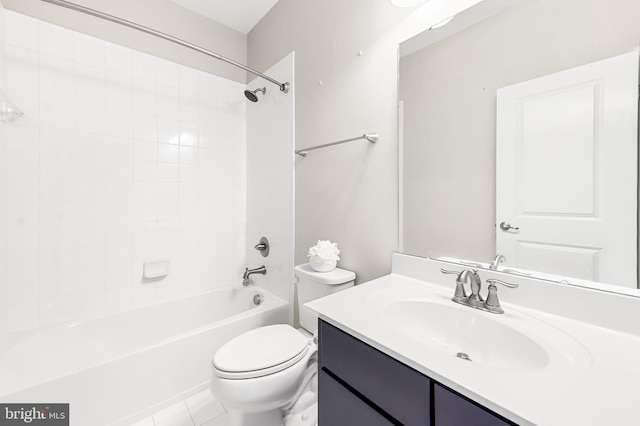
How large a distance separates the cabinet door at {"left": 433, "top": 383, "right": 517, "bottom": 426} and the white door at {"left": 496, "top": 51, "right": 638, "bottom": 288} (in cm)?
58

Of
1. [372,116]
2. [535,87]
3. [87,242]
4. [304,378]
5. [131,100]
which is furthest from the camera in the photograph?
[131,100]

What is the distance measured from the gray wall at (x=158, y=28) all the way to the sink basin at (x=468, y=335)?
7.53 ft

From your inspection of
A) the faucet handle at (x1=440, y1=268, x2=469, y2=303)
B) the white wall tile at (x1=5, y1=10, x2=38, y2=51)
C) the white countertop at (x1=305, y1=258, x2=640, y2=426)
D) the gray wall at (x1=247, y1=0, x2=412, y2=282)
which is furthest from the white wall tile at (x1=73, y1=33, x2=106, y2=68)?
the faucet handle at (x1=440, y1=268, x2=469, y2=303)

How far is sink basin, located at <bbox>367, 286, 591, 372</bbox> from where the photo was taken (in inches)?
23.2

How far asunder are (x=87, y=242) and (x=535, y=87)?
2.39 metres

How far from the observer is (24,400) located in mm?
1026

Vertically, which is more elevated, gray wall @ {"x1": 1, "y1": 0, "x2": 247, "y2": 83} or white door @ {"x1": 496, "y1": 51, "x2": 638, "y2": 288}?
gray wall @ {"x1": 1, "y1": 0, "x2": 247, "y2": 83}

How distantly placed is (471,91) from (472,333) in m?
0.86

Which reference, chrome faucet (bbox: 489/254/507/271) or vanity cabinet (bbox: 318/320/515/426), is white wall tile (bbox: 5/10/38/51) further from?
chrome faucet (bbox: 489/254/507/271)

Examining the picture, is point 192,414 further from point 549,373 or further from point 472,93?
point 472,93

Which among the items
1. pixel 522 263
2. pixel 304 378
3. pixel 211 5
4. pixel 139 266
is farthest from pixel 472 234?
pixel 211 5

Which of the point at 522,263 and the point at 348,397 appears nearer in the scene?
the point at 348,397

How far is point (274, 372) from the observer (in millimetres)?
1036

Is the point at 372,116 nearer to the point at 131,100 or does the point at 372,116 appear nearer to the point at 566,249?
the point at 566,249
